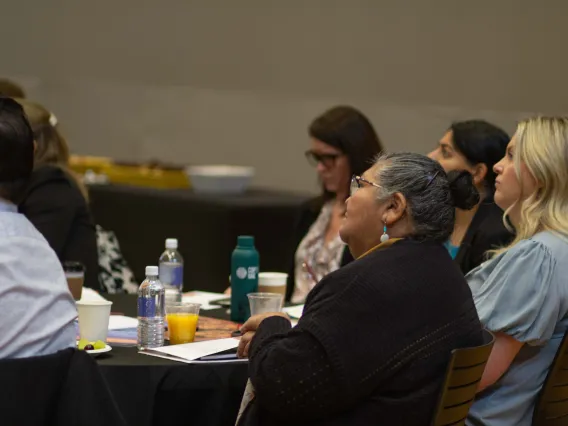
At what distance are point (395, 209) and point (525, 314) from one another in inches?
20.1

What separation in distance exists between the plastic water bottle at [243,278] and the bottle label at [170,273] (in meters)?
0.26

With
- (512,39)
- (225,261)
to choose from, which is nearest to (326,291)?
(225,261)

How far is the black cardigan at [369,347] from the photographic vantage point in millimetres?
2252

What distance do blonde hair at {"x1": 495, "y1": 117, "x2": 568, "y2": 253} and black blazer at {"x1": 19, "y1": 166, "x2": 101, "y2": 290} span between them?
1.91 m

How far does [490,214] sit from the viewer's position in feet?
12.5

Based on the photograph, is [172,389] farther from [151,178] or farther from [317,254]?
[151,178]

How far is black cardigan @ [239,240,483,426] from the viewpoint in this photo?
7.39 ft

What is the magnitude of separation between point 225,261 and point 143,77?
291cm

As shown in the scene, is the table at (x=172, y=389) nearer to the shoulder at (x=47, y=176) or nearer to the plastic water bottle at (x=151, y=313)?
the plastic water bottle at (x=151, y=313)

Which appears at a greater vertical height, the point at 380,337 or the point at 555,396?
the point at 380,337

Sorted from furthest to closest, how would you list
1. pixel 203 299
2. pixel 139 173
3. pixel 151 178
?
pixel 139 173
pixel 151 178
pixel 203 299

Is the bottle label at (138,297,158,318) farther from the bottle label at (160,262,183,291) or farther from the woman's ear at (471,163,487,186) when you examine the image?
the woman's ear at (471,163,487,186)

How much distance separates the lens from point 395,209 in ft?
8.24

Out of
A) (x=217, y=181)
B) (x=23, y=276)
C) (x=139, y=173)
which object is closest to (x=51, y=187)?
(x=23, y=276)
